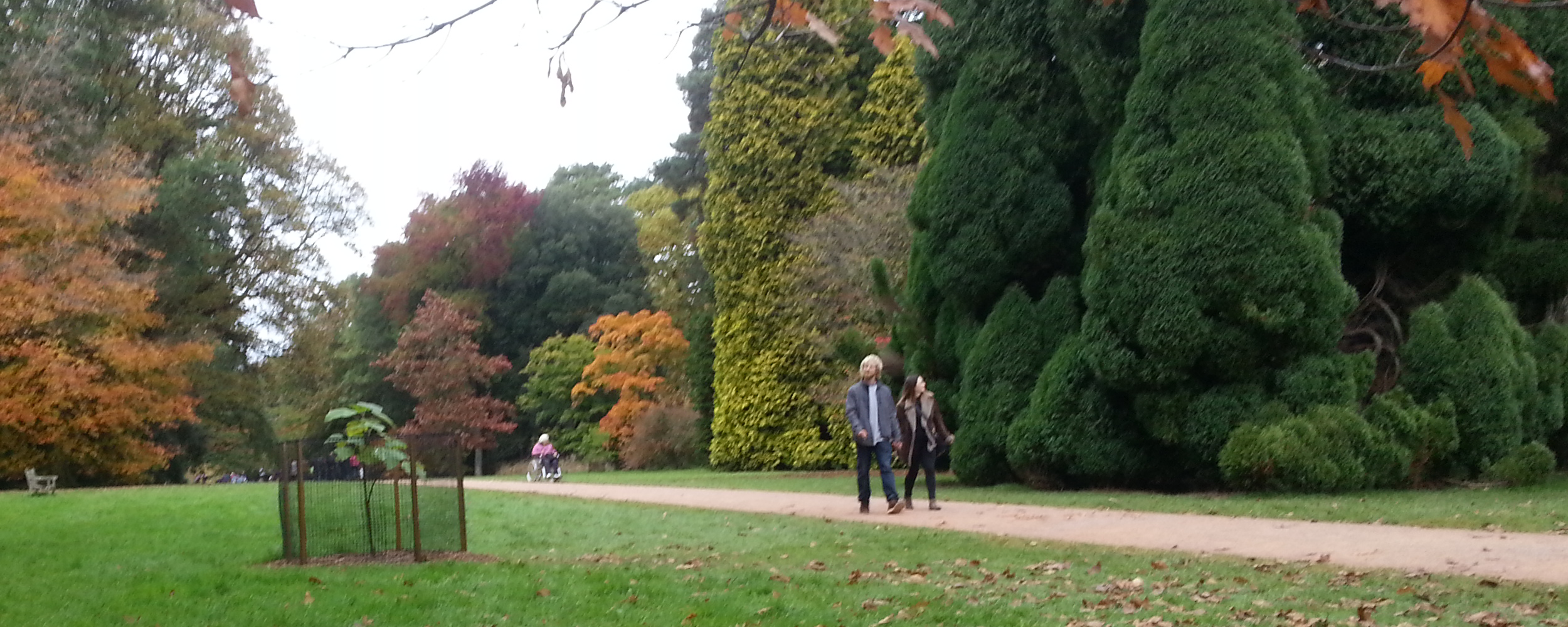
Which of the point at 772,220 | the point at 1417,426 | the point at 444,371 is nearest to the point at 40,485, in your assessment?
the point at 772,220

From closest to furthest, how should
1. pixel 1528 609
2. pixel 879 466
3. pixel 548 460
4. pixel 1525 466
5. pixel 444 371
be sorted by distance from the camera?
pixel 1528 609 < pixel 879 466 < pixel 1525 466 < pixel 548 460 < pixel 444 371

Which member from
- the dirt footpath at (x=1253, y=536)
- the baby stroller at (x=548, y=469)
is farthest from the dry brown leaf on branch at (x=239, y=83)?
the baby stroller at (x=548, y=469)

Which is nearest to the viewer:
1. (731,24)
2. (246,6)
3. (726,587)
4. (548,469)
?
(246,6)

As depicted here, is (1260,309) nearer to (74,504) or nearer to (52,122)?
(74,504)

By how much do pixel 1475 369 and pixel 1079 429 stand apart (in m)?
4.63

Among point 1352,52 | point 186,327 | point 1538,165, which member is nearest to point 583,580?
point 1352,52

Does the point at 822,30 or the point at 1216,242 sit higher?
the point at 1216,242

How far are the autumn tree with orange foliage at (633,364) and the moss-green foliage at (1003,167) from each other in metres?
19.6

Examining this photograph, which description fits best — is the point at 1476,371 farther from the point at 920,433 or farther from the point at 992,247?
the point at 920,433

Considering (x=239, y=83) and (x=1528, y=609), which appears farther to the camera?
(x=1528, y=609)

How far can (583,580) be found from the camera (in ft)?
25.3

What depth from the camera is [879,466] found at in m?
13.0

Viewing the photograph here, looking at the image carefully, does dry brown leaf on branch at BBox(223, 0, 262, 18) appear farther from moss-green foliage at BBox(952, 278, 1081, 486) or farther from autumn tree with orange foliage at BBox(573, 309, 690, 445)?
autumn tree with orange foliage at BBox(573, 309, 690, 445)

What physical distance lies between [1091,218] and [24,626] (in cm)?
1294
